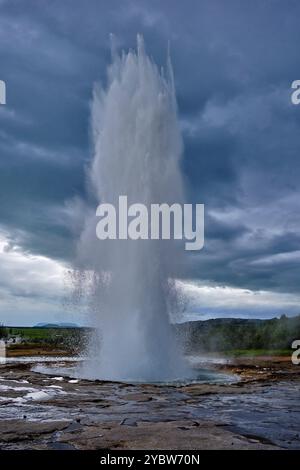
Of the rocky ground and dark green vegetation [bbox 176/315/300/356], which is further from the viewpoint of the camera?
dark green vegetation [bbox 176/315/300/356]

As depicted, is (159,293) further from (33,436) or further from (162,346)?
(33,436)

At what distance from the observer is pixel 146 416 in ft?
44.7

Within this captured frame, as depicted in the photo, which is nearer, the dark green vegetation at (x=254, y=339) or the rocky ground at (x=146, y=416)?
the rocky ground at (x=146, y=416)

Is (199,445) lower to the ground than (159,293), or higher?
lower

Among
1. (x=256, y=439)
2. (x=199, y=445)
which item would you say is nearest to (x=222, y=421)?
(x=256, y=439)

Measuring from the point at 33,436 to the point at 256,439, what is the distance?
4868 millimetres

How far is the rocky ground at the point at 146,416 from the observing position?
1008cm

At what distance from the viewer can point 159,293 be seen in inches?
1065

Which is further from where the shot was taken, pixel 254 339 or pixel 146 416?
pixel 254 339

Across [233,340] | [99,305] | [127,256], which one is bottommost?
[233,340]

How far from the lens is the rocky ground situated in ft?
33.1
